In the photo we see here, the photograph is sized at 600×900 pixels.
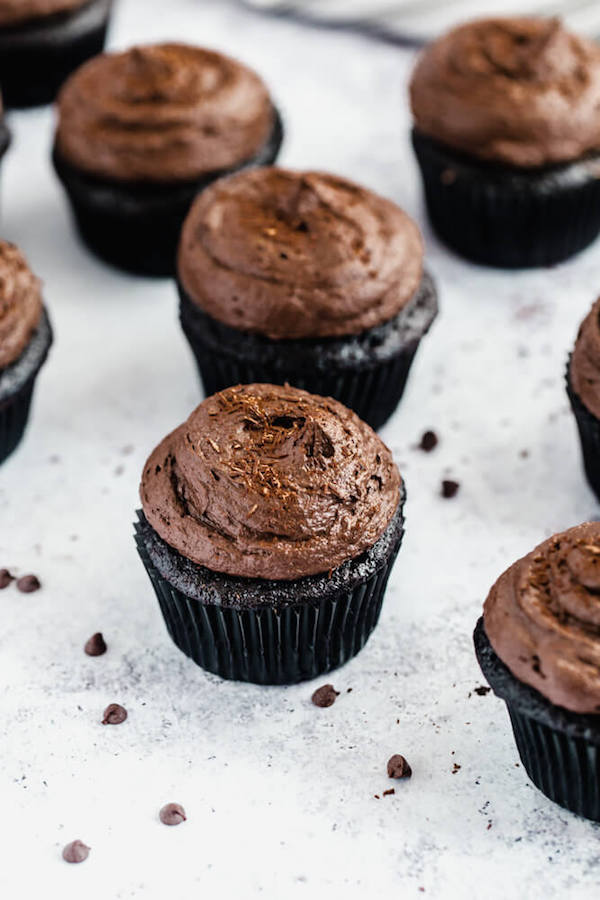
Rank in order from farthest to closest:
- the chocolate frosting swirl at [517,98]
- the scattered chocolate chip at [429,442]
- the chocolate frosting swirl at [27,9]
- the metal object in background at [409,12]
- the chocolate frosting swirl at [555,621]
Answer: the metal object in background at [409,12]
the chocolate frosting swirl at [27,9]
the chocolate frosting swirl at [517,98]
the scattered chocolate chip at [429,442]
the chocolate frosting swirl at [555,621]

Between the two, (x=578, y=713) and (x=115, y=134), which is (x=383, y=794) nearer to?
(x=578, y=713)

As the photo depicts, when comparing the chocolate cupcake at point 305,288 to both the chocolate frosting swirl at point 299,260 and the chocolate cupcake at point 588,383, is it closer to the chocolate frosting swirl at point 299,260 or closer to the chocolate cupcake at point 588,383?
the chocolate frosting swirl at point 299,260

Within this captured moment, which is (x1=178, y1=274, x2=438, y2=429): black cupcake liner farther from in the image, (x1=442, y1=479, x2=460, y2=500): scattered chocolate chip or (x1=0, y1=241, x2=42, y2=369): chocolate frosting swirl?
(x1=0, y1=241, x2=42, y2=369): chocolate frosting swirl

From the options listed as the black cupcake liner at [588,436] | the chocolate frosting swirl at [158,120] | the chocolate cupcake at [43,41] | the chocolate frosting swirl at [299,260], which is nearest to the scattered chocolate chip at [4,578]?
the chocolate frosting swirl at [299,260]

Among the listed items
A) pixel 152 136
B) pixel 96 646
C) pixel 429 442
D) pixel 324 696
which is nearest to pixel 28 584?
pixel 96 646

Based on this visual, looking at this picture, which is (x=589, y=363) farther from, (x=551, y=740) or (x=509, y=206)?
(x=551, y=740)

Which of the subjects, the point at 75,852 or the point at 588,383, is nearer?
the point at 75,852
